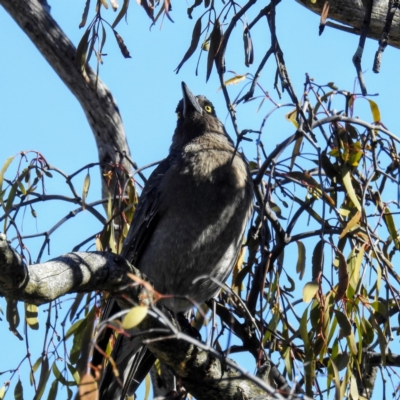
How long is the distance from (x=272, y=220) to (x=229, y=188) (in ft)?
1.84

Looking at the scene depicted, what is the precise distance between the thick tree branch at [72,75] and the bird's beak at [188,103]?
368 mm

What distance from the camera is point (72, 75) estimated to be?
14.9ft

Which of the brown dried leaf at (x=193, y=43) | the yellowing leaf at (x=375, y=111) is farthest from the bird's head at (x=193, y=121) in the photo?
the yellowing leaf at (x=375, y=111)

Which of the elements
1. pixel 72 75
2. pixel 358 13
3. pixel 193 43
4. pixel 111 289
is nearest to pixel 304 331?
pixel 111 289

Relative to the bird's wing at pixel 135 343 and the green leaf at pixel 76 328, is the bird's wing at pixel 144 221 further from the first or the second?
the green leaf at pixel 76 328

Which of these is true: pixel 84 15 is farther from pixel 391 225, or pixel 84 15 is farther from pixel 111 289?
pixel 391 225

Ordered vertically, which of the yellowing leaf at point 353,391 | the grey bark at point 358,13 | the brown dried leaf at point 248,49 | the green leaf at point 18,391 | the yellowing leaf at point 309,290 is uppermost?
the grey bark at point 358,13

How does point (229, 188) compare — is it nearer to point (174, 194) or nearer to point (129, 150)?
point (174, 194)

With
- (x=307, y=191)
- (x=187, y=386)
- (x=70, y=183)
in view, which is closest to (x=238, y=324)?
(x=187, y=386)

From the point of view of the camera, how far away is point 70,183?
3.56 meters

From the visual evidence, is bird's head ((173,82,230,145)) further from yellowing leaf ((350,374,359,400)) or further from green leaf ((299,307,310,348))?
yellowing leaf ((350,374,359,400))

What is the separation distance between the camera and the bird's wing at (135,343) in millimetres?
3617

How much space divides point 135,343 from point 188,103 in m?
1.46

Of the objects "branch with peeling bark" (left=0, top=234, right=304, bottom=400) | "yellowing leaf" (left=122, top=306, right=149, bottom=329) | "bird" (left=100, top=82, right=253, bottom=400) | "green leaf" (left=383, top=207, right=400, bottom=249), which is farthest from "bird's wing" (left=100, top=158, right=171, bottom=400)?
"yellowing leaf" (left=122, top=306, right=149, bottom=329)
